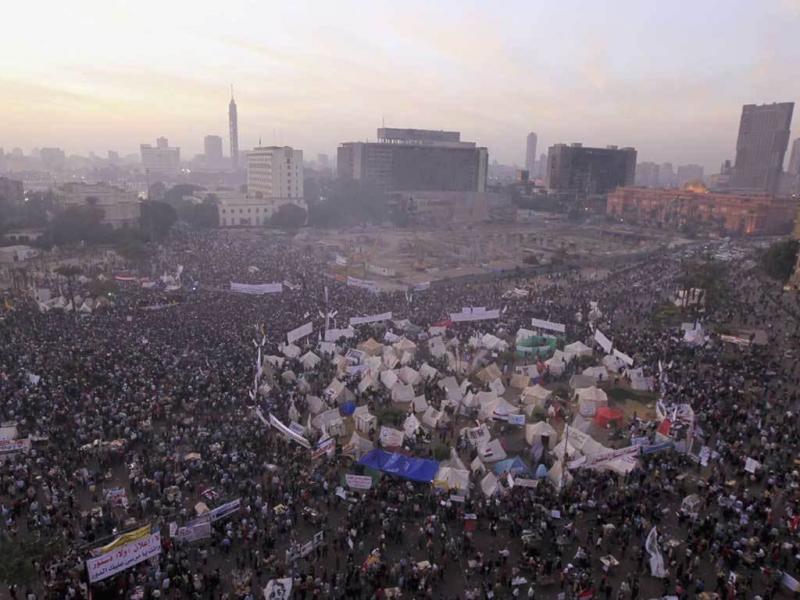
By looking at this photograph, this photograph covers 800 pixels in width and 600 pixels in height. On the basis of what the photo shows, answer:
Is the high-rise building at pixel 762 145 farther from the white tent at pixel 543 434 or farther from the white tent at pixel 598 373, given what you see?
the white tent at pixel 543 434

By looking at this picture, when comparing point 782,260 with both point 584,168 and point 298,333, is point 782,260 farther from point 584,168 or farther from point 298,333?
point 584,168

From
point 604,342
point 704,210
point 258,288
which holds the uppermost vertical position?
point 704,210

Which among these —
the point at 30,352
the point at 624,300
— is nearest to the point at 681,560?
the point at 30,352

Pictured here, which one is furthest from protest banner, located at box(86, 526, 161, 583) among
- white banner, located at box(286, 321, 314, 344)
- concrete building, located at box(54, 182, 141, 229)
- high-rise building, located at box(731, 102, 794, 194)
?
high-rise building, located at box(731, 102, 794, 194)

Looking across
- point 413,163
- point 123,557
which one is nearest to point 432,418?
point 123,557

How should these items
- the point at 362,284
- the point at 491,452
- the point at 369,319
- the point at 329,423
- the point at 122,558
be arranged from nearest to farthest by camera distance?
the point at 122,558 < the point at 491,452 < the point at 329,423 < the point at 369,319 < the point at 362,284

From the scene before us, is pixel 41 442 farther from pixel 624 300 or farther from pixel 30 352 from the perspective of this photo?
pixel 624 300

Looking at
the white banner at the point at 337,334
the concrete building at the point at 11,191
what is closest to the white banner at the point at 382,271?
the white banner at the point at 337,334
